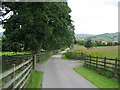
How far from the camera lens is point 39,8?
35.2ft

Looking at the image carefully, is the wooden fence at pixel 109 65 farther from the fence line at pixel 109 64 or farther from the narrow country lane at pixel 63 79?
the narrow country lane at pixel 63 79

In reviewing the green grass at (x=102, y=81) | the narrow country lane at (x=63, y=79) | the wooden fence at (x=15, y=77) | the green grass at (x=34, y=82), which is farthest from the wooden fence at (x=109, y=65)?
the wooden fence at (x=15, y=77)

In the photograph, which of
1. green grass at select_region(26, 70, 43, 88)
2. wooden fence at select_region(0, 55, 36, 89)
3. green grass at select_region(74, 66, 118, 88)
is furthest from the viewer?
green grass at select_region(74, 66, 118, 88)

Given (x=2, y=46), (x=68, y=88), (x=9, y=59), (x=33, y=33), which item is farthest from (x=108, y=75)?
(x=2, y=46)

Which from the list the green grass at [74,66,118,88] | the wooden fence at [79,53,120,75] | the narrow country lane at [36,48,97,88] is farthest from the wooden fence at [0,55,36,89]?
the wooden fence at [79,53,120,75]

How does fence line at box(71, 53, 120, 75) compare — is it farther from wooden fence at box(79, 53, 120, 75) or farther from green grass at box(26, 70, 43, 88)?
green grass at box(26, 70, 43, 88)

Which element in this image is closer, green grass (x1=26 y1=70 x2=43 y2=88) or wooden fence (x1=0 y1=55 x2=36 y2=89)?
wooden fence (x1=0 y1=55 x2=36 y2=89)

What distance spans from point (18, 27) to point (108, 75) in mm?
17045

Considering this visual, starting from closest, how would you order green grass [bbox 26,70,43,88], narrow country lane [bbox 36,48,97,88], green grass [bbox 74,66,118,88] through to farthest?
green grass [bbox 26,70,43,88] < narrow country lane [bbox 36,48,97,88] < green grass [bbox 74,66,118,88]

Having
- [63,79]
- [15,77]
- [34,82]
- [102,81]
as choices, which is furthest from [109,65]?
[15,77]

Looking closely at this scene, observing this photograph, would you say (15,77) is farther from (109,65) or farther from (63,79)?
(109,65)

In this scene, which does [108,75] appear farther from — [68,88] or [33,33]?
[33,33]

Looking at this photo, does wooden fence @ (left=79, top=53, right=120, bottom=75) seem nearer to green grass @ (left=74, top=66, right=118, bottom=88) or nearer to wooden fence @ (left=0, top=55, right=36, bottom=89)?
green grass @ (left=74, top=66, right=118, bottom=88)

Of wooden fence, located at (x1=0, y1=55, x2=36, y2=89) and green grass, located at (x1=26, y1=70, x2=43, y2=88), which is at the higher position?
wooden fence, located at (x1=0, y1=55, x2=36, y2=89)
